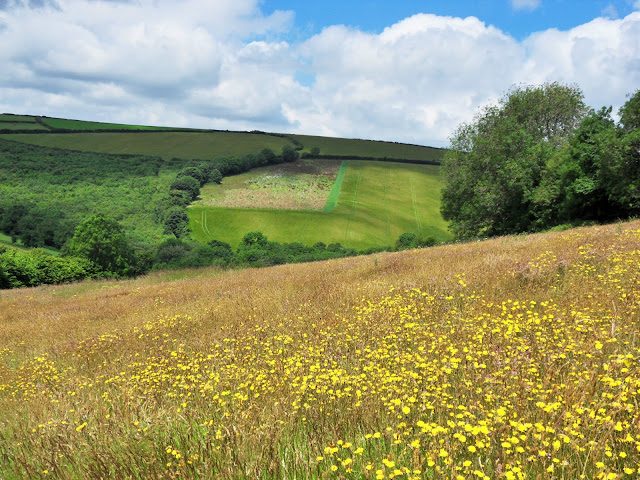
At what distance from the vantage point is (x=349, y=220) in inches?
3410

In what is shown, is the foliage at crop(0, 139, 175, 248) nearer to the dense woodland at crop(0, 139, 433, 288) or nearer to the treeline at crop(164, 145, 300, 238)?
the dense woodland at crop(0, 139, 433, 288)

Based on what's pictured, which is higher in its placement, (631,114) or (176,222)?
(631,114)

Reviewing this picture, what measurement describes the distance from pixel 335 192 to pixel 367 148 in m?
48.1

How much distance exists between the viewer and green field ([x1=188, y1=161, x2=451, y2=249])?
81.8m

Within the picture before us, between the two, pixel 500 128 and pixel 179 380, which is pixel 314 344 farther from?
pixel 500 128

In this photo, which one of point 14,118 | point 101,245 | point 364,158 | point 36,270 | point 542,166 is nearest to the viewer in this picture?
point 542,166

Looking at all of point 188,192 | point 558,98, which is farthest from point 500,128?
point 188,192

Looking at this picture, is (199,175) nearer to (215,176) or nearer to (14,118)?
(215,176)

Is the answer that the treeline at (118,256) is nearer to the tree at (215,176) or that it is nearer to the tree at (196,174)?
the tree at (215,176)

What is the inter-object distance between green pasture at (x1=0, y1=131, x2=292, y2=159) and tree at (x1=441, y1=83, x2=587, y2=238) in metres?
97.5

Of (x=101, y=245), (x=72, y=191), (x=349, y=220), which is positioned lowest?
(x=101, y=245)

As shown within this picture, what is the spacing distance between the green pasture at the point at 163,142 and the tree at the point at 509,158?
97.5m

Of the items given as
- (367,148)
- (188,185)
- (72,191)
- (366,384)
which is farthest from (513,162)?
(72,191)

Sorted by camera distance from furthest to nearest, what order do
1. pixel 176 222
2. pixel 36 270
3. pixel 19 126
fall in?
pixel 19 126 < pixel 176 222 < pixel 36 270
